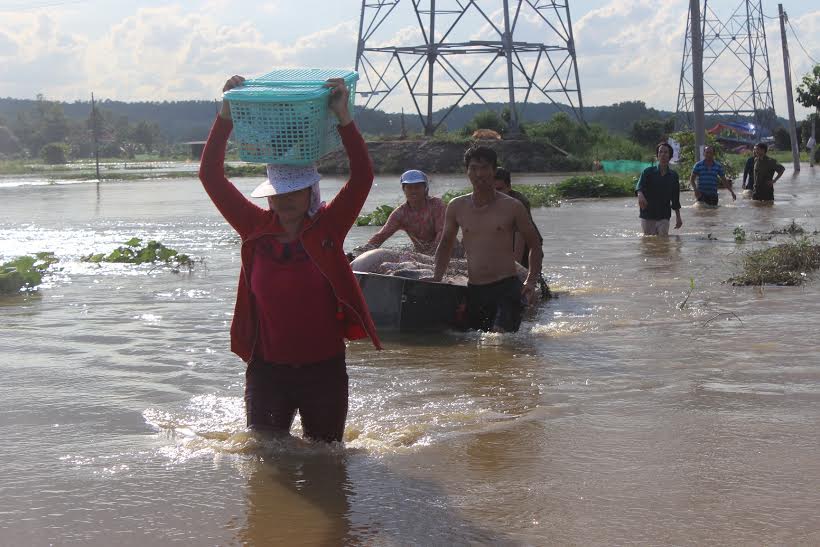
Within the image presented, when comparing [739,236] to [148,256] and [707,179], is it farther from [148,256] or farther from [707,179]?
[148,256]

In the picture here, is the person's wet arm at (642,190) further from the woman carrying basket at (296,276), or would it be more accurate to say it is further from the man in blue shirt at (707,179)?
the woman carrying basket at (296,276)

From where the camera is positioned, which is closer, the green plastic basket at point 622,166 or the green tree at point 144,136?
the green plastic basket at point 622,166

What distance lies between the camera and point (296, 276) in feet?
14.6

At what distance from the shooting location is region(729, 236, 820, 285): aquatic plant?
35.1 ft

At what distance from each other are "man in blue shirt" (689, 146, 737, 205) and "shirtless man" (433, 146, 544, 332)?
1218 cm

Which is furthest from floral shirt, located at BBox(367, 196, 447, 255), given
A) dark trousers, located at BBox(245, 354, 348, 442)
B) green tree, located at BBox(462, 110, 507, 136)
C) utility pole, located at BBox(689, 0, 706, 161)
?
green tree, located at BBox(462, 110, 507, 136)

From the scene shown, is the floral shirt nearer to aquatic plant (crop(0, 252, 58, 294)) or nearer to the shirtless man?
the shirtless man

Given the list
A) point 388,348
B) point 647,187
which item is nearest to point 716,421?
point 388,348

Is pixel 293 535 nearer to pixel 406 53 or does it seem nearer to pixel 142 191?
pixel 142 191

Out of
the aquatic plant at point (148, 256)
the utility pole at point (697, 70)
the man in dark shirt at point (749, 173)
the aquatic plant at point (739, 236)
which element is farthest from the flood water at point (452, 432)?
the utility pole at point (697, 70)

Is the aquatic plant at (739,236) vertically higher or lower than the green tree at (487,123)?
lower

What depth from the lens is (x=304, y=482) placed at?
4773 millimetres

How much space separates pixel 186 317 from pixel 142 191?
99.4ft

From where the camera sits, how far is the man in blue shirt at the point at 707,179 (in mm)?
19281
